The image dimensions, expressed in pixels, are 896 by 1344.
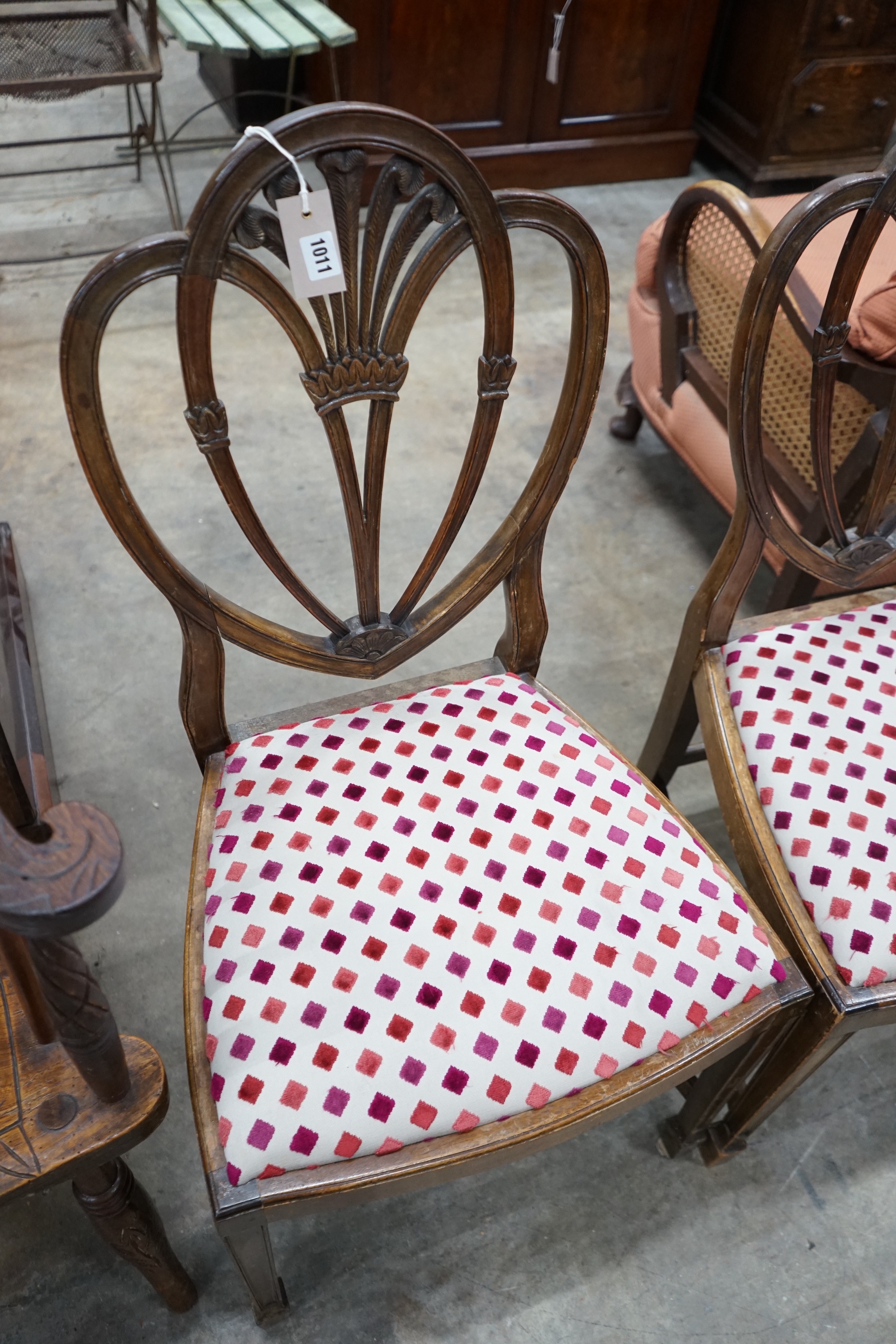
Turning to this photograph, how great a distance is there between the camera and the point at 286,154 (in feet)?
2.27

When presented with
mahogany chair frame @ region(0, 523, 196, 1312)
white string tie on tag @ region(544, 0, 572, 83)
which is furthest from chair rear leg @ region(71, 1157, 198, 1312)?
white string tie on tag @ region(544, 0, 572, 83)

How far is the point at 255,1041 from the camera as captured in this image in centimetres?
80

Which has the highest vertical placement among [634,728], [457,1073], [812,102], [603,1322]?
[812,102]

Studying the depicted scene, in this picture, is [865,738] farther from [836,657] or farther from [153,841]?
[153,841]

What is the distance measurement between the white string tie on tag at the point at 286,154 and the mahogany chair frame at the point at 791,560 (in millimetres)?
431

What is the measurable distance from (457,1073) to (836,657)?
0.63m

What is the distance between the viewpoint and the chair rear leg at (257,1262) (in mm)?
766

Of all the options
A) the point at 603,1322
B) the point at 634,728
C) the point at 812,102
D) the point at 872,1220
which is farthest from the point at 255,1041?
the point at 812,102

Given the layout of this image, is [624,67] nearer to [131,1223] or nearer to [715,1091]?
[715,1091]

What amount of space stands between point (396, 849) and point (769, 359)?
1.08 metres

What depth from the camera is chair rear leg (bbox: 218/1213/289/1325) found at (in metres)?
0.77

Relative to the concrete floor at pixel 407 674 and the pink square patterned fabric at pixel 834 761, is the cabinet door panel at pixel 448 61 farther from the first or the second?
the pink square patterned fabric at pixel 834 761

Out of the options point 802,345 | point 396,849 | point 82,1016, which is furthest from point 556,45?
point 82,1016

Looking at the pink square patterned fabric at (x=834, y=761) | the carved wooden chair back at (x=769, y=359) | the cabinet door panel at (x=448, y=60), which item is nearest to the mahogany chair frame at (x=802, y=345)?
the carved wooden chair back at (x=769, y=359)
